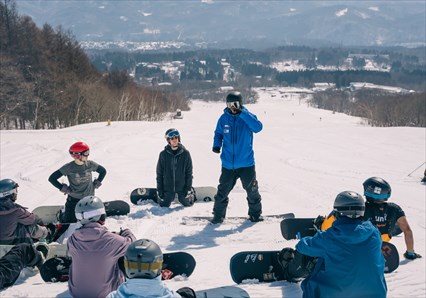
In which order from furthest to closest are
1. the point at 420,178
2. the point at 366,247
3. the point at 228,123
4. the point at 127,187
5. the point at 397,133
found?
1. the point at 397,133
2. the point at 420,178
3. the point at 127,187
4. the point at 228,123
5. the point at 366,247

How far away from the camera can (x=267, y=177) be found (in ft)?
41.8

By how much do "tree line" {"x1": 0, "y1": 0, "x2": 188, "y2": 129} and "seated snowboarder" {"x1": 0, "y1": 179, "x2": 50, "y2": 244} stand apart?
102 ft

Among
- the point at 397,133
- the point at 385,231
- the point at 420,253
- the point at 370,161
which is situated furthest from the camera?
the point at 397,133

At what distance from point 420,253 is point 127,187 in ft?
22.6

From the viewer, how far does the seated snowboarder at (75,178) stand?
7023 millimetres

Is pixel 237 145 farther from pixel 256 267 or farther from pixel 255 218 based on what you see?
pixel 256 267

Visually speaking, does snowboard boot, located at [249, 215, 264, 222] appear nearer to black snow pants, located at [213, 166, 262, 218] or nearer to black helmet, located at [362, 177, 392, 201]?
black snow pants, located at [213, 166, 262, 218]

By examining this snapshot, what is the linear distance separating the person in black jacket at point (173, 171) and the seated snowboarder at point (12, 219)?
2.95m

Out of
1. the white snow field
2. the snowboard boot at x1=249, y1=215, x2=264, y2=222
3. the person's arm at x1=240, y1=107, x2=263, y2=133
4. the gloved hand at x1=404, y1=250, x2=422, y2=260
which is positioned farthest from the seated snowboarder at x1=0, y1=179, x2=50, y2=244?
the gloved hand at x1=404, y1=250, x2=422, y2=260

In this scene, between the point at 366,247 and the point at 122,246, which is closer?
the point at 366,247

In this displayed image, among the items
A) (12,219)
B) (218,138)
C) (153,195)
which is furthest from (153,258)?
(153,195)

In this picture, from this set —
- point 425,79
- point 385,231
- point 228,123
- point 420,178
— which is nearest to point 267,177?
point 420,178

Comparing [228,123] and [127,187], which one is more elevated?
[228,123]

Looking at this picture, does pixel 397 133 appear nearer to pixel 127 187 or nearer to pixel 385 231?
pixel 127 187
